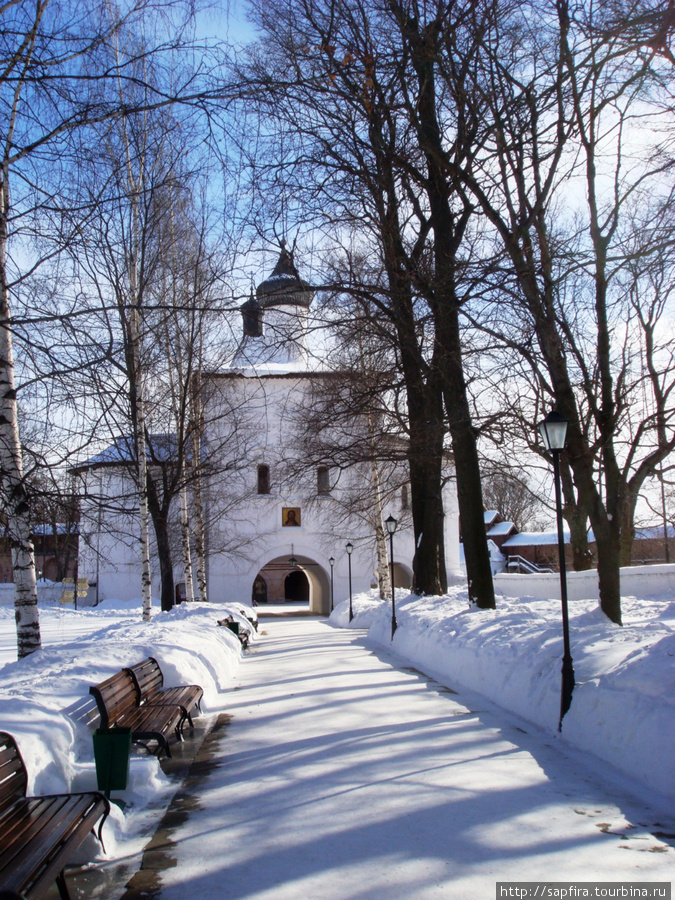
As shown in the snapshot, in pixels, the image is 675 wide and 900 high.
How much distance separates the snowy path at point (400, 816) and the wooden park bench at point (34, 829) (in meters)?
0.56

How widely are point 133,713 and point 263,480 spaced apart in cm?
3228

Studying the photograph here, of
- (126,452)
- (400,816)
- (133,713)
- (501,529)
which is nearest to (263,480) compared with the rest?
(126,452)

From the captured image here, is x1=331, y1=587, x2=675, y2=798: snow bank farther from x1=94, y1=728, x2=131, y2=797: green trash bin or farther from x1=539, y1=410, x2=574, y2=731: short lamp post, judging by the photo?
x1=94, y1=728, x2=131, y2=797: green trash bin

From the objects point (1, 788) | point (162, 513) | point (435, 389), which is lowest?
point (1, 788)

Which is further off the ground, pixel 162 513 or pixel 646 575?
pixel 162 513

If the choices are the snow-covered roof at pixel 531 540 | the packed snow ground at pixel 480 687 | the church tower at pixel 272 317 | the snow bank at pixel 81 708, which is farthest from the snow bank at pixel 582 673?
the snow-covered roof at pixel 531 540

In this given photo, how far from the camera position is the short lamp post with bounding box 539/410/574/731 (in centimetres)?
692

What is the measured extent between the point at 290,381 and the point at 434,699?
30885mm

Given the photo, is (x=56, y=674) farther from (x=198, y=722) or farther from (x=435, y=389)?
(x=435, y=389)

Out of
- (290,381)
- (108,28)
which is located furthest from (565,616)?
(290,381)

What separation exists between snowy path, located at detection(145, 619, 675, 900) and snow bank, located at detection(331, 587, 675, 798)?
1.03 ft

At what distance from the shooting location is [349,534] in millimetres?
36094

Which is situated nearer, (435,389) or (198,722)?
(198,722)

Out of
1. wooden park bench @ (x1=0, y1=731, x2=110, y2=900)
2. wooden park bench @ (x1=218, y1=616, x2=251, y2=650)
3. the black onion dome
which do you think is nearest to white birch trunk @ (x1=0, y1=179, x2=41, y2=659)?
the black onion dome
